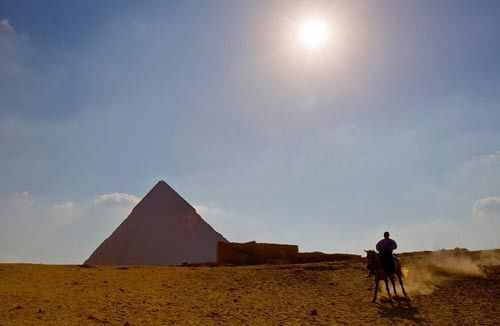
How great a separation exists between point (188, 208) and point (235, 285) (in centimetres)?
8037

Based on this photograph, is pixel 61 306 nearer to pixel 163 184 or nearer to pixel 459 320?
pixel 459 320

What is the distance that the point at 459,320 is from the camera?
1081 cm

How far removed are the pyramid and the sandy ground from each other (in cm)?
7366

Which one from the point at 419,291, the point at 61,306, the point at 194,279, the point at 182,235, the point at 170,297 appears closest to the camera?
the point at 61,306

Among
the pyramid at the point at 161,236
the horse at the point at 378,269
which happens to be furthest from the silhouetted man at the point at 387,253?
the pyramid at the point at 161,236

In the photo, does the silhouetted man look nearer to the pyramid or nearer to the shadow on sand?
the shadow on sand

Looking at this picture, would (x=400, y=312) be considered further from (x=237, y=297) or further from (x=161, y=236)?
(x=161, y=236)

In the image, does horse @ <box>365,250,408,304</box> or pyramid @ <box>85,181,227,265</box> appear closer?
horse @ <box>365,250,408,304</box>

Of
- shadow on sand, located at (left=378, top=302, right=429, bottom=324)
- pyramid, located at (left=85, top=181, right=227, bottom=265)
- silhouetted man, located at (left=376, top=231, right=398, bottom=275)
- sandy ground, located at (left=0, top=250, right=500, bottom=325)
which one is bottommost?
shadow on sand, located at (left=378, top=302, right=429, bottom=324)

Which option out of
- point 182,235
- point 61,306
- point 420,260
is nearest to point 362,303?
point 61,306

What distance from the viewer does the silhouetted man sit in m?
13.9

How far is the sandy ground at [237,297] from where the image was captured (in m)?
10.9

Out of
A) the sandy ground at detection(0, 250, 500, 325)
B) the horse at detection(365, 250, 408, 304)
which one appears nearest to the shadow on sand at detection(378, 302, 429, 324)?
the sandy ground at detection(0, 250, 500, 325)

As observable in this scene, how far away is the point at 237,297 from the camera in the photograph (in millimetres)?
14172
